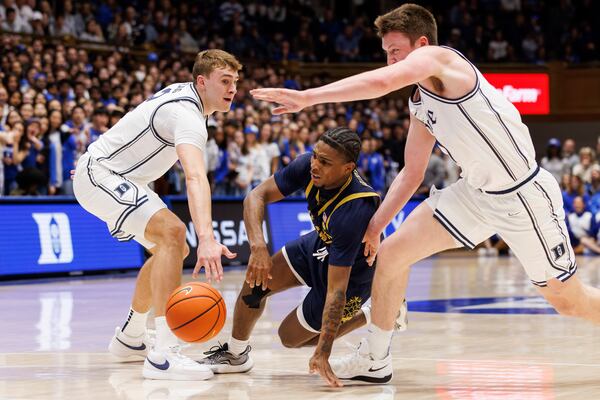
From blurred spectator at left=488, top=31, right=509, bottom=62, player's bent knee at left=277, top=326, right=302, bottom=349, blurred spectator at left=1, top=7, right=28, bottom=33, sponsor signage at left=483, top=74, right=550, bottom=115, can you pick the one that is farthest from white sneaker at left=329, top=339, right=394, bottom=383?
blurred spectator at left=488, top=31, right=509, bottom=62

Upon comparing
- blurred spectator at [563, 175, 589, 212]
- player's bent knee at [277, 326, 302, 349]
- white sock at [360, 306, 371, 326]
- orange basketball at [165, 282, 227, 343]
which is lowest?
blurred spectator at [563, 175, 589, 212]

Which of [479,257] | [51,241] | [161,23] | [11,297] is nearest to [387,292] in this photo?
[11,297]

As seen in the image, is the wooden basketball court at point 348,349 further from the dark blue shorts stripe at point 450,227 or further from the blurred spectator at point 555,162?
the blurred spectator at point 555,162

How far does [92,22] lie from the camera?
2147 cm

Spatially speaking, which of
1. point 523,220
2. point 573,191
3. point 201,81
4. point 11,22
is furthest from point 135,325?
point 573,191

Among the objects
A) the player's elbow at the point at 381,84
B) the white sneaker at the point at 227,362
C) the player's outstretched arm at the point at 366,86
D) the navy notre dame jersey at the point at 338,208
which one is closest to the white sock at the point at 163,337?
the white sneaker at the point at 227,362

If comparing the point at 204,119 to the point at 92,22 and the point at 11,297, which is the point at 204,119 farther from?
the point at 92,22

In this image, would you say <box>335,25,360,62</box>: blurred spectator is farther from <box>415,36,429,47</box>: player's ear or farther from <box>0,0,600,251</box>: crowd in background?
<box>415,36,429,47</box>: player's ear

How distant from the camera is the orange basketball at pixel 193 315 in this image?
623 cm

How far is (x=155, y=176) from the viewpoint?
7297 mm

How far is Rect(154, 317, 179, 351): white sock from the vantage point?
645cm

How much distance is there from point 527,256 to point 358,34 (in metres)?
24.3

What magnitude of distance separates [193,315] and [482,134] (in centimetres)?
196

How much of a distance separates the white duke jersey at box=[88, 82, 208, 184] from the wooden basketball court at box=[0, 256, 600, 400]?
1.34 metres
